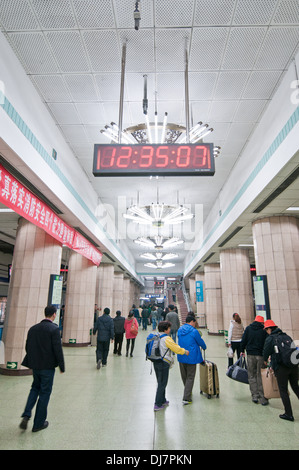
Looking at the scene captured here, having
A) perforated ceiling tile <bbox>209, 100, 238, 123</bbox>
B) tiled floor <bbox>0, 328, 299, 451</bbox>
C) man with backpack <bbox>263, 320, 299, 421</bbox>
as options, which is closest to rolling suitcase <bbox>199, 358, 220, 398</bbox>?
tiled floor <bbox>0, 328, 299, 451</bbox>

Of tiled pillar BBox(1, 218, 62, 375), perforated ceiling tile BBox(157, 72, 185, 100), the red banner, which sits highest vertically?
perforated ceiling tile BBox(157, 72, 185, 100)

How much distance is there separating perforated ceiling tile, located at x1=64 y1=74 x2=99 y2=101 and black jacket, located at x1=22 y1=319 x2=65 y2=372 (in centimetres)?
490

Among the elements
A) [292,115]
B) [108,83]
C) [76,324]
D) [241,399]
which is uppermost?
[108,83]

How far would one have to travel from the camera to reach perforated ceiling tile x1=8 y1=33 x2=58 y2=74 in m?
4.82

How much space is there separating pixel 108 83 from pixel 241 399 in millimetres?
6999

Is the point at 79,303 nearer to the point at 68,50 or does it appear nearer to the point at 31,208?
the point at 31,208

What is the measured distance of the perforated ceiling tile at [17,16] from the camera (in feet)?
14.0

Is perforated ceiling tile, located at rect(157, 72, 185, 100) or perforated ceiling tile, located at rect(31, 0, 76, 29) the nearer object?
perforated ceiling tile, located at rect(31, 0, 76, 29)

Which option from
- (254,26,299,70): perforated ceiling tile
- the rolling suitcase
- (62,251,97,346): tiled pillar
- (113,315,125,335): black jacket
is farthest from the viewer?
(62,251,97,346): tiled pillar

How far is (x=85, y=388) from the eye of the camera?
19.2 feet

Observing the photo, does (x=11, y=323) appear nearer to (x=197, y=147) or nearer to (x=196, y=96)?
(x=197, y=147)

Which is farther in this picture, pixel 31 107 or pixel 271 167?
pixel 271 167

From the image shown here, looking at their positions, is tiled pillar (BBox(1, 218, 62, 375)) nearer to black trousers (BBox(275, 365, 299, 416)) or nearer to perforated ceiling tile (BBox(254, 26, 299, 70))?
black trousers (BBox(275, 365, 299, 416))
